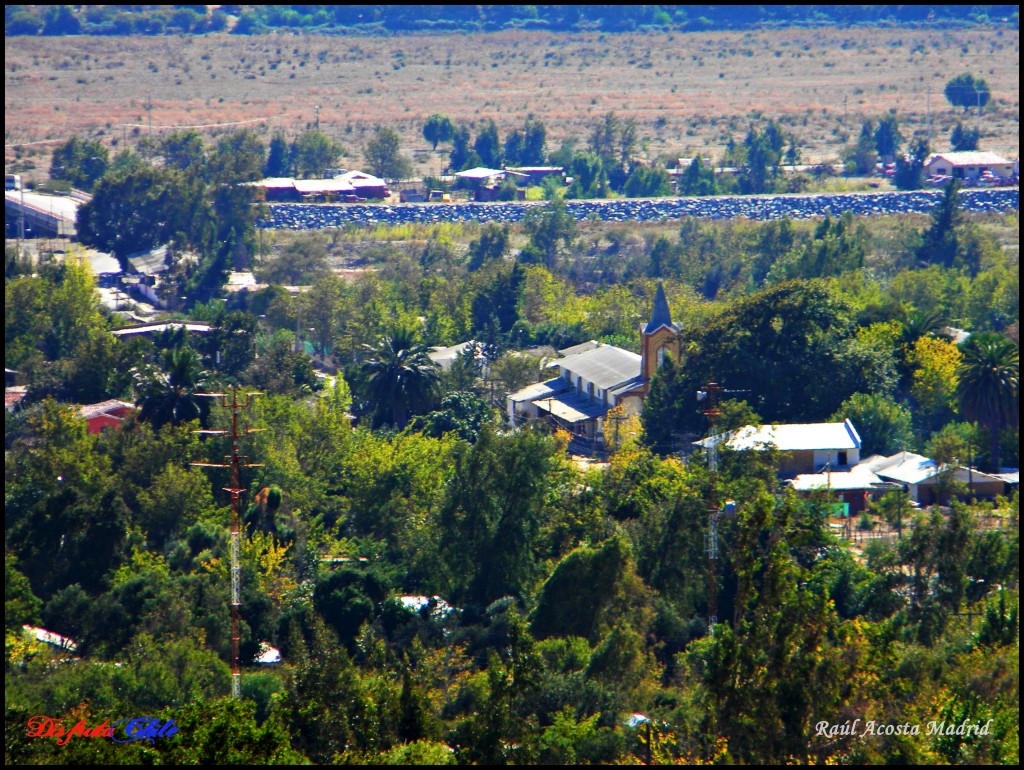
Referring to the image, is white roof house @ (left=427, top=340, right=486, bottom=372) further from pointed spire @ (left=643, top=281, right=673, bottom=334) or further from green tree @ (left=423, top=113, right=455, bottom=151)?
green tree @ (left=423, top=113, right=455, bottom=151)

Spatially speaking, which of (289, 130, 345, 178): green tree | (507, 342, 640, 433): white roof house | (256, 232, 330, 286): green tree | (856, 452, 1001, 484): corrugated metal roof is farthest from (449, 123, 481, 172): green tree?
(856, 452, 1001, 484): corrugated metal roof

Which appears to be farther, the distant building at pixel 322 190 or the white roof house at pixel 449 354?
the distant building at pixel 322 190

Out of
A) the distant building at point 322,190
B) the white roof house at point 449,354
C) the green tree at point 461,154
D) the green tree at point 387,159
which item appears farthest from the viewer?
the green tree at point 461,154

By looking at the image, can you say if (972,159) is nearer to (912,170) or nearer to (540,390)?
(912,170)

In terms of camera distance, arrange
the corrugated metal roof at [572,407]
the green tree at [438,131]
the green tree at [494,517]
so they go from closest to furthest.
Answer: the green tree at [494,517]
the corrugated metal roof at [572,407]
the green tree at [438,131]

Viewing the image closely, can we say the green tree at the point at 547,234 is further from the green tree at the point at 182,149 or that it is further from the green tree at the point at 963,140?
the green tree at the point at 963,140

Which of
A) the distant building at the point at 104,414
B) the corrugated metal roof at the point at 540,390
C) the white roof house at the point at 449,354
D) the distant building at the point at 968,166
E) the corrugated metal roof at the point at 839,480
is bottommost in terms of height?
the white roof house at the point at 449,354

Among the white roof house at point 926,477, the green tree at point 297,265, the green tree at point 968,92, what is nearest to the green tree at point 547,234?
the green tree at point 297,265
